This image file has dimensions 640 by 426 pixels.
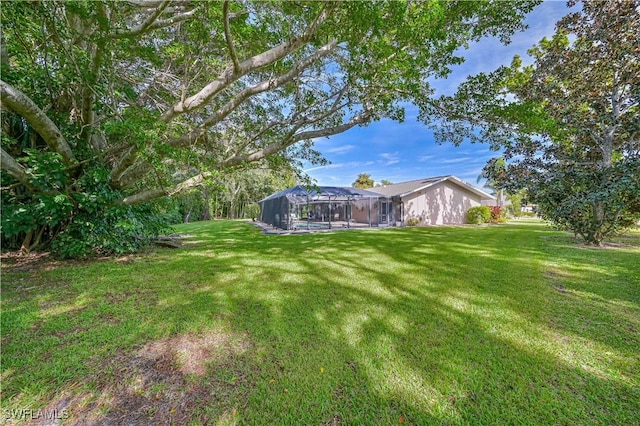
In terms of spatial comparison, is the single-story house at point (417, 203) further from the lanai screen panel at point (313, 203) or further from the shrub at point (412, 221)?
the shrub at point (412, 221)

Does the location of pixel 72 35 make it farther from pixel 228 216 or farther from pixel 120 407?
pixel 228 216

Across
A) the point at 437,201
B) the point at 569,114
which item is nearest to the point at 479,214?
the point at 437,201

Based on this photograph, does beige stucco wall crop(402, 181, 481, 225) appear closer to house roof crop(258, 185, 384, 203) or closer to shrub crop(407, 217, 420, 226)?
shrub crop(407, 217, 420, 226)

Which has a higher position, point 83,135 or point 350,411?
point 83,135

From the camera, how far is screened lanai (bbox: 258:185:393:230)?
53.0ft

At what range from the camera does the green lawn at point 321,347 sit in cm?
193

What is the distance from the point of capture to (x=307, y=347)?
106 inches

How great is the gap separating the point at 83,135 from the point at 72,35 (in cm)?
229

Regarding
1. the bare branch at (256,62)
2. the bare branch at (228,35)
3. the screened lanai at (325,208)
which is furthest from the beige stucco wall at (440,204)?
the bare branch at (228,35)

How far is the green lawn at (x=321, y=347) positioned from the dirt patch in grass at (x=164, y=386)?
0.01 m

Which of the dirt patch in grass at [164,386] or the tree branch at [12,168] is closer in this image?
the dirt patch in grass at [164,386]

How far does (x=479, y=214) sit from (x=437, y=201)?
130 inches

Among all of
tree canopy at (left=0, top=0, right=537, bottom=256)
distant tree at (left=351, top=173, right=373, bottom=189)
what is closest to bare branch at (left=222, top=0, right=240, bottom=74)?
tree canopy at (left=0, top=0, right=537, bottom=256)

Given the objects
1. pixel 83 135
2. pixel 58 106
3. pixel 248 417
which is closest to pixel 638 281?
pixel 248 417
